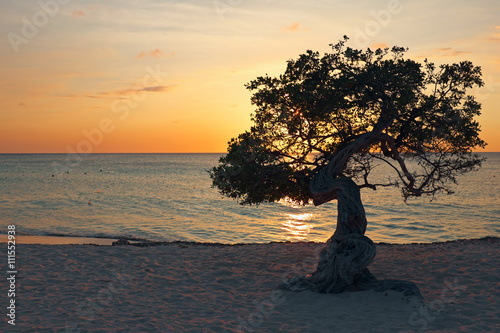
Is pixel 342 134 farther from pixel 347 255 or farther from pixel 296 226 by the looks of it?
pixel 296 226

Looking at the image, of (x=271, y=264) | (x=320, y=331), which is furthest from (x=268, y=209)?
(x=320, y=331)

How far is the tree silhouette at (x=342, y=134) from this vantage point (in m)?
12.1

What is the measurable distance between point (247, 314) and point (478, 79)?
11102mm

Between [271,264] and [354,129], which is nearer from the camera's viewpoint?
[354,129]

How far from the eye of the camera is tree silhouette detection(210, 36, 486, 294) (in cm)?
1211

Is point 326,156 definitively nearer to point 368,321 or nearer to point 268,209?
point 368,321

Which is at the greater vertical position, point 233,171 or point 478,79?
point 478,79

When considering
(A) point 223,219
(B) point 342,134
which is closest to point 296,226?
(A) point 223,219

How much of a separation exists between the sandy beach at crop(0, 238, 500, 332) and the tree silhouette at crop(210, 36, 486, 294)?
124cm

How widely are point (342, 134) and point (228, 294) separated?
23.1 ft

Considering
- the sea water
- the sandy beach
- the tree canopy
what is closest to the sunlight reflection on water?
the sea water

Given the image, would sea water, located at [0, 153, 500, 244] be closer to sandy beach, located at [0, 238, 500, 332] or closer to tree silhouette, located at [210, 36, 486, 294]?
sandy beach, located at [0, 238, 500, 332]

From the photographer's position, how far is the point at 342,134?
47.6 ft

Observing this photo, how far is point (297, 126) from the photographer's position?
13.9 m
